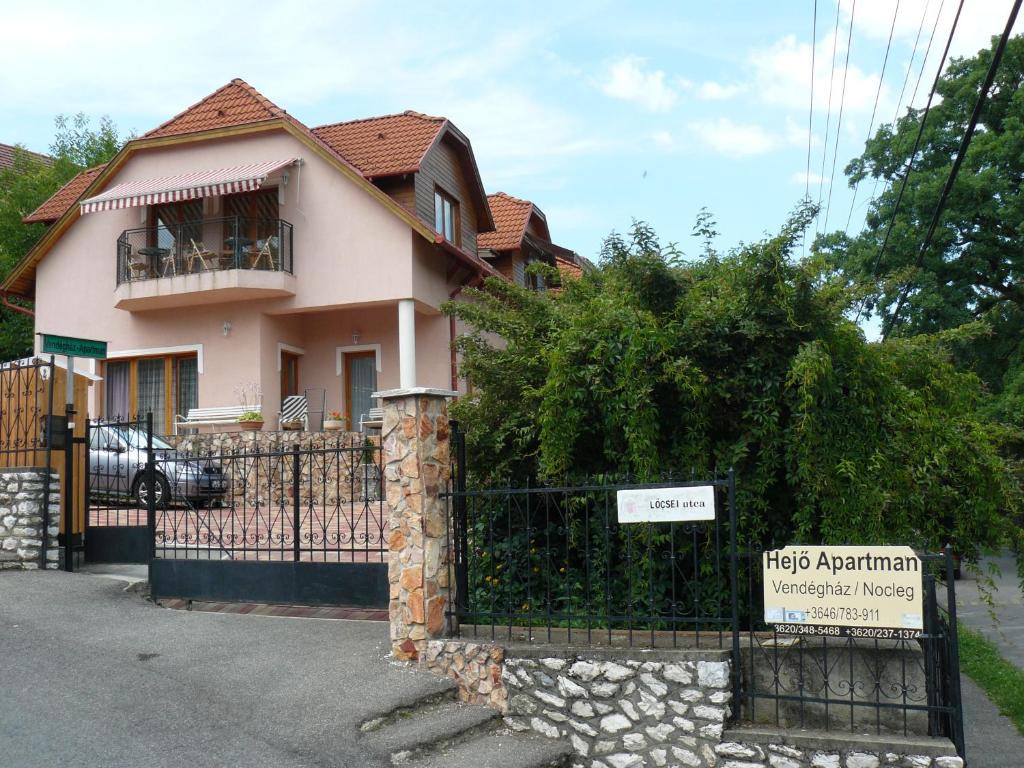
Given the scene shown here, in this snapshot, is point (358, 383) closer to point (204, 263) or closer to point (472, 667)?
point (204, 263)

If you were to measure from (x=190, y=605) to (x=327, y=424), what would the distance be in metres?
10.1

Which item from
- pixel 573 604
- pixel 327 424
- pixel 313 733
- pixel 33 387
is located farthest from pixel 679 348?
pixel 327 424

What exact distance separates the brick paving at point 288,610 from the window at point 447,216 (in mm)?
12455

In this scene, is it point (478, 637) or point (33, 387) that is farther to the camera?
point (33, 387)

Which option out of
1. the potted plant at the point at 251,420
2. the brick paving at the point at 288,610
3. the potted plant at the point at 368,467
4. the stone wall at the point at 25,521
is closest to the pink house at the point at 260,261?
the potted plant at the point at 251,420

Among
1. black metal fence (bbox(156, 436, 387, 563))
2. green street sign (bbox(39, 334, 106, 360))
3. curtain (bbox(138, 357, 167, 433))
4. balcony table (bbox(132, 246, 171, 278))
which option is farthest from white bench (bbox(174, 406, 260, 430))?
green street sign (bbox(39, 334, 106, 360))

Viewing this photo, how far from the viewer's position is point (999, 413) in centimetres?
2058

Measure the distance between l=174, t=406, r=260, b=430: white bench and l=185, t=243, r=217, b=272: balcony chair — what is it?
288cm

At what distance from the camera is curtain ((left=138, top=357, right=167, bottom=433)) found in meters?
20.3

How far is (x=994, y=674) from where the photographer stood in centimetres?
1018

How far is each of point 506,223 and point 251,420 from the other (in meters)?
9.60

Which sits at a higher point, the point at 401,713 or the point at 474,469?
the point at 474,469

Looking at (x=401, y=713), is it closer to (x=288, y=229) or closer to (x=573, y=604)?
(x=573, y=604)

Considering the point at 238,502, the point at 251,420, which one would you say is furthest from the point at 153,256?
the point at 238,502
